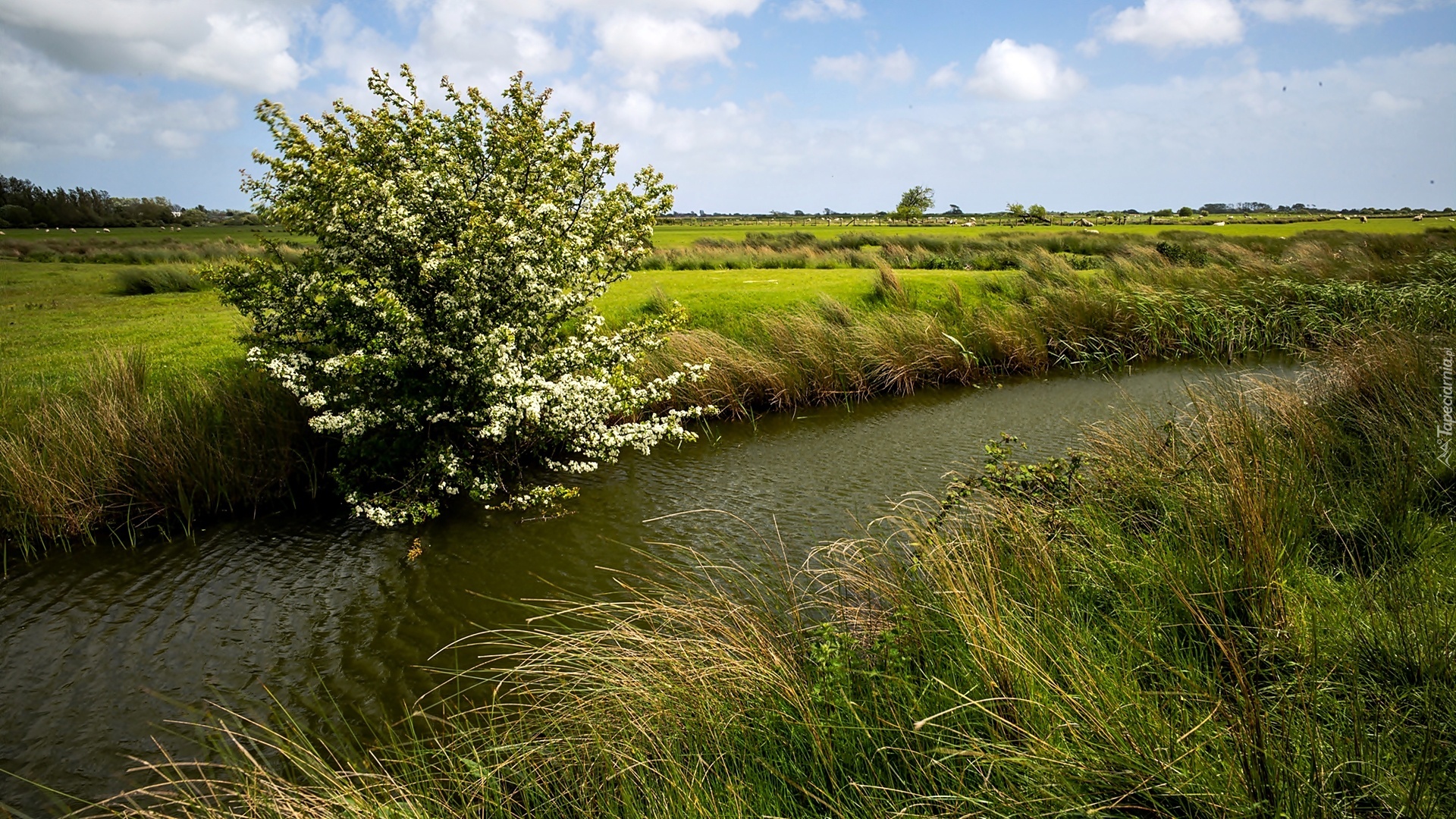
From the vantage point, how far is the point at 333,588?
24.5 ft

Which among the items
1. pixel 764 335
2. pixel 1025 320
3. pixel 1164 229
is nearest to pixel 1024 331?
pixel 1025 320

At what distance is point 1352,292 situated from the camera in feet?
55.4

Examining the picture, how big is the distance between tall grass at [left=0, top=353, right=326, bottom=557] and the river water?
503 millimetres

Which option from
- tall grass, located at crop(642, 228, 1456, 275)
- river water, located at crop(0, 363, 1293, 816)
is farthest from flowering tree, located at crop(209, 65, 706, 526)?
tall grass, located at crop(642, 228, 1456, 275)

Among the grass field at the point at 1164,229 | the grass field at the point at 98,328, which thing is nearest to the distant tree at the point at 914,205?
the grass field at the point at 1164,229

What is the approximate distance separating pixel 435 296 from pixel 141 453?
157 inches

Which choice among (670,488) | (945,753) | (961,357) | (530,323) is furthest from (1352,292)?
(945,753)

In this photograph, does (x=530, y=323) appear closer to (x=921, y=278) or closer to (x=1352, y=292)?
(x=921, y=278)

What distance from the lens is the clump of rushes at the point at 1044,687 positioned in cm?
271

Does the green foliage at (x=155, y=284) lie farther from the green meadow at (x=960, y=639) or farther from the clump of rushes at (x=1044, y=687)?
the clump of rushes at (x=1044, y=687)

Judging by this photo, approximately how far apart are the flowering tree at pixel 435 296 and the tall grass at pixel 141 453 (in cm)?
97

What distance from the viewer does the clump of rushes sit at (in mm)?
2715

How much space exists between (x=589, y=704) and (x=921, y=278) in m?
18.3

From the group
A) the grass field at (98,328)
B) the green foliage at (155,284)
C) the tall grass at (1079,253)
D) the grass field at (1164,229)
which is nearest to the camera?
the grass field at (98,328)
